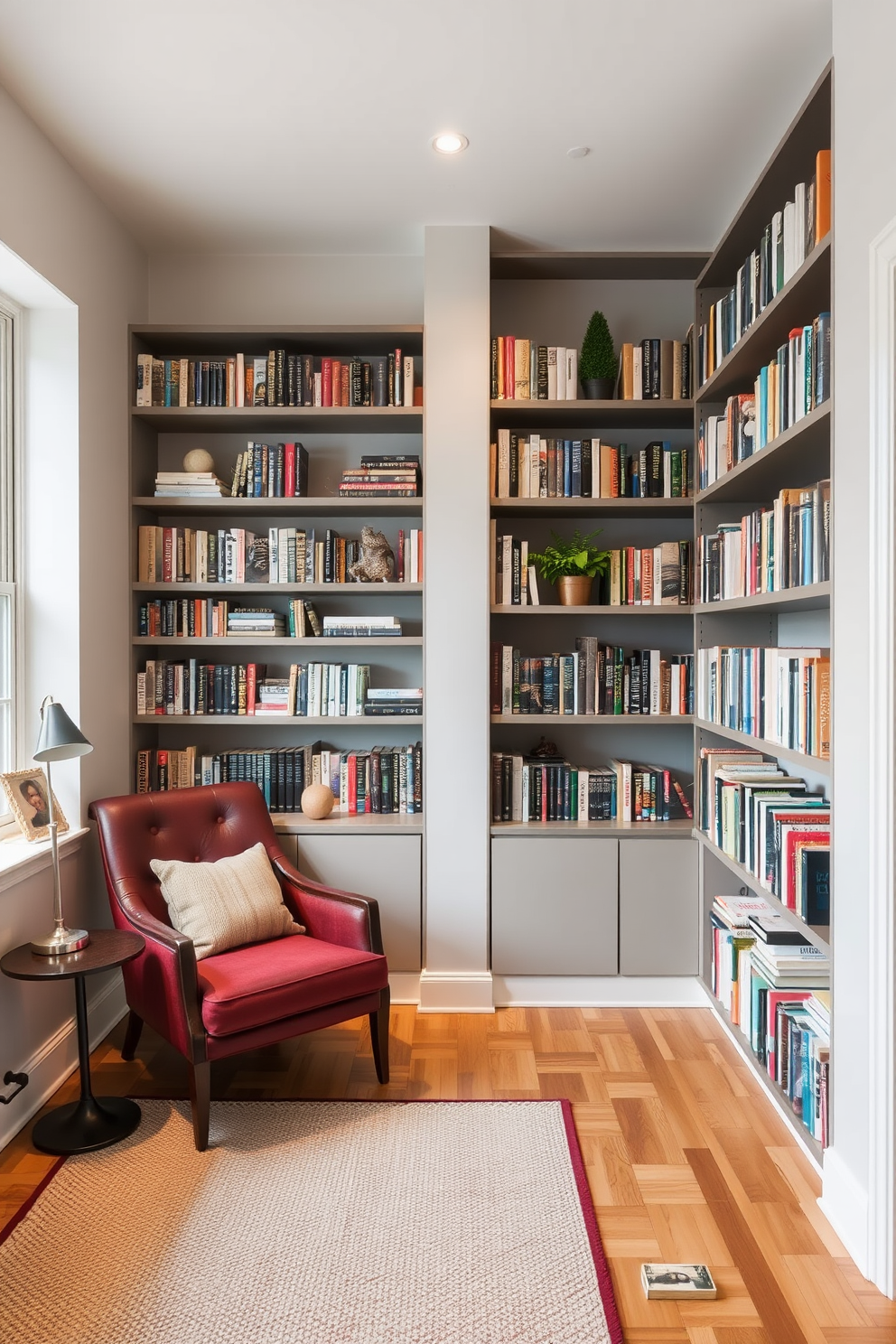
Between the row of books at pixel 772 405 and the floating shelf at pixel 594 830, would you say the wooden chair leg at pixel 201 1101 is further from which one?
the row of books at pixel 772 405

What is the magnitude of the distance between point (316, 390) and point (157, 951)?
2090mm

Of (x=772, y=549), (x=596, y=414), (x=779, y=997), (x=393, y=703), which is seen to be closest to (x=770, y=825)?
(x=779, y=997)

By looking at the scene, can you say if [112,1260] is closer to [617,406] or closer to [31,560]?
[31,560]

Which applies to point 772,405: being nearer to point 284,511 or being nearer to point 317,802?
point 284,511

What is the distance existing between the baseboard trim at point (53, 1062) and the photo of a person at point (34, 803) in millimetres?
650

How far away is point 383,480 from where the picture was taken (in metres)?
3.32

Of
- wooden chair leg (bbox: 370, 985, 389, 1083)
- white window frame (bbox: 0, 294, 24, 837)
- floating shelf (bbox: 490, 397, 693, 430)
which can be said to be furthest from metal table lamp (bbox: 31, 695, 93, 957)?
floating shelf (bbox: 490, 397, 693, 430)

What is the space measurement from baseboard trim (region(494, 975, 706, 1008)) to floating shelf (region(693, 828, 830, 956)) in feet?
1.84

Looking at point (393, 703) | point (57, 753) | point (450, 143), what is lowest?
point (57, 753)

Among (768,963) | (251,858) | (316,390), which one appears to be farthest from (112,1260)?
(316,390)

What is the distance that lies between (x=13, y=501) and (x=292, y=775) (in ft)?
4.49

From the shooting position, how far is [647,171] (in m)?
2.81

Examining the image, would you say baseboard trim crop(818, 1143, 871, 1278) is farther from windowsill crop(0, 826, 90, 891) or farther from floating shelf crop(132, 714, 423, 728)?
windowsill crop(0, 826, 90, 891)

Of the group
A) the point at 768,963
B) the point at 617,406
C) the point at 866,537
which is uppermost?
the point at 617,406
